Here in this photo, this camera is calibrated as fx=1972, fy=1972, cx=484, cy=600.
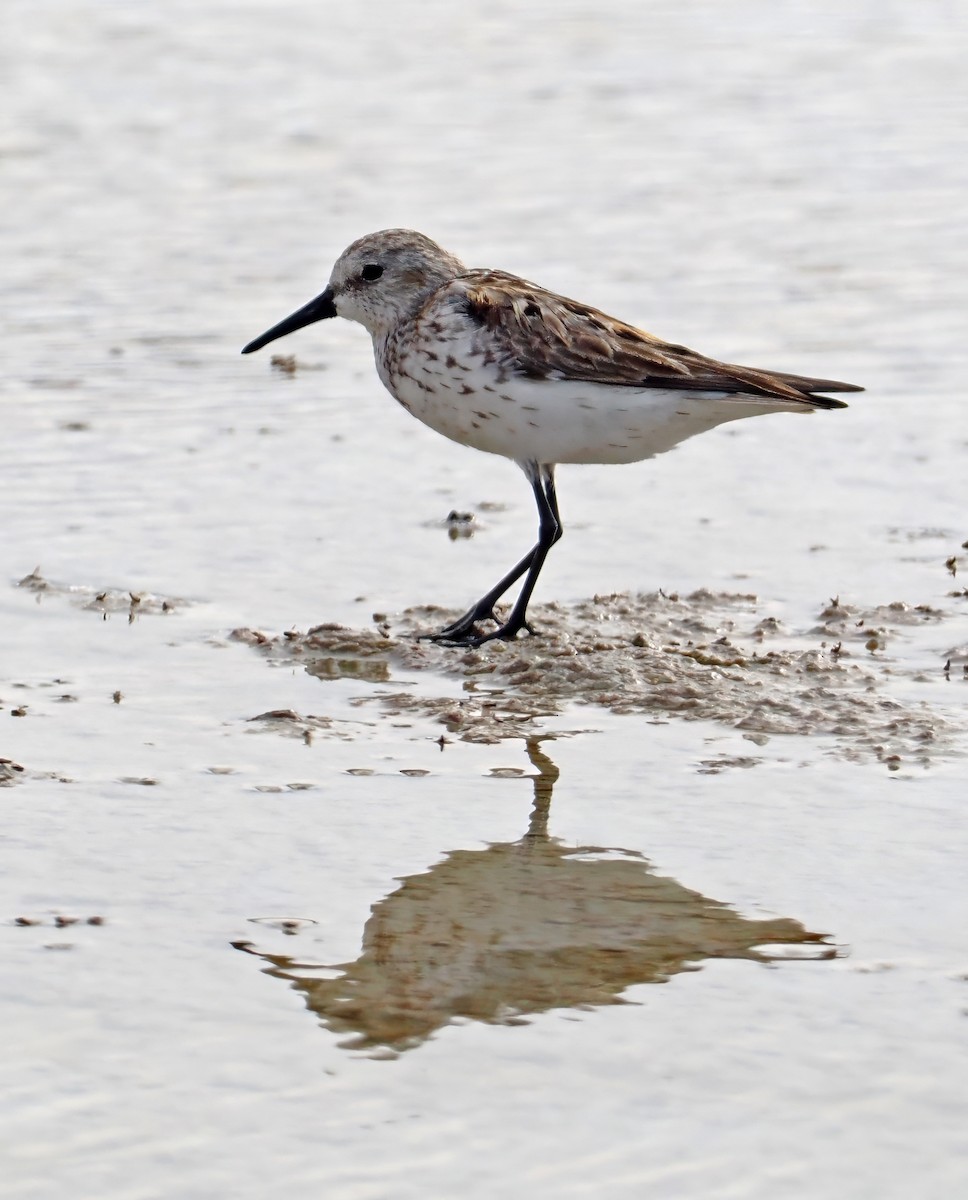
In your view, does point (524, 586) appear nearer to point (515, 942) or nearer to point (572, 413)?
point (572, 413)

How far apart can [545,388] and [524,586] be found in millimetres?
724

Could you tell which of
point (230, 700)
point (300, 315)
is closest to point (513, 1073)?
point (230, 700)

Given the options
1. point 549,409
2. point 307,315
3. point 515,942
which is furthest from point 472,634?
point 515,942

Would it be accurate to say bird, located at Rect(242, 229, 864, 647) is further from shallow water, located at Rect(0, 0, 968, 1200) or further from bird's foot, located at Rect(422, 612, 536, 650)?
shallow water, located at Rect(0, 0, 968, 1200)

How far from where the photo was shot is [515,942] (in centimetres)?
456

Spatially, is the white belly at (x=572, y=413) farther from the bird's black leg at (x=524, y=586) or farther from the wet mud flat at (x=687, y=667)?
the wet mud flat at (x=687, y=667)

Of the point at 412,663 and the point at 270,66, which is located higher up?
the point at 270,66

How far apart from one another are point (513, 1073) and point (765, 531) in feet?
14.4

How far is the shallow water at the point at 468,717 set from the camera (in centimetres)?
379

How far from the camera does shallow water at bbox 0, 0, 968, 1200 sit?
12.4 ft

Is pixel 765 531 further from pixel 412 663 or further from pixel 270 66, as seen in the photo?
pixel 270 66

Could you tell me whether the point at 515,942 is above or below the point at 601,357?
below

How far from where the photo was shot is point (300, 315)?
796 cm

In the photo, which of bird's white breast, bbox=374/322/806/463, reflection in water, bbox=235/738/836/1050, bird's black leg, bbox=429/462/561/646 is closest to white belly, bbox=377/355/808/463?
bird's white breast, bbox=374/322/806/463
